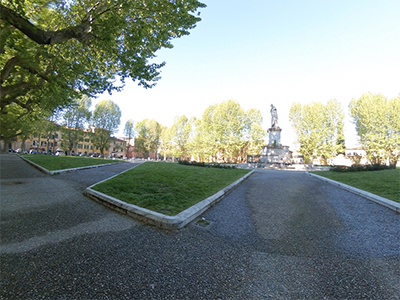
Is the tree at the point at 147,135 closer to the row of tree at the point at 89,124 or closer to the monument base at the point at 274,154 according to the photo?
the row of tree at the point at 89,124

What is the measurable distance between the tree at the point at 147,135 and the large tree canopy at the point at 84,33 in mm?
51669

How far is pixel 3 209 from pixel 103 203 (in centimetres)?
239

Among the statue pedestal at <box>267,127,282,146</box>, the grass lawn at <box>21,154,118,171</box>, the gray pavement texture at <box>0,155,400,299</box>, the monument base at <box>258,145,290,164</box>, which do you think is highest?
the statue pedestal at <box>267,127,282,146</box>

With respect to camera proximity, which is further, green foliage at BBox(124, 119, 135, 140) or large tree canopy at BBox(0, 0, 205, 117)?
green foliage at BBox(124, 119, 135, 140)

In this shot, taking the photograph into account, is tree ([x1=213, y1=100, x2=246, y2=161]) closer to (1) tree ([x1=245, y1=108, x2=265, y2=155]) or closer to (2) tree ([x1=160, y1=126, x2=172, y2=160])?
(1) tree ([x1=245, y1=108, x2=265, y2=155])

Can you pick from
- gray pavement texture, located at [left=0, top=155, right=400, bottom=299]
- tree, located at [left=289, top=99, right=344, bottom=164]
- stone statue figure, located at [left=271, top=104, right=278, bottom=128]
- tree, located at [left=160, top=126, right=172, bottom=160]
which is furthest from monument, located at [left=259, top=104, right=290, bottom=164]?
tree, located at [left=160, top=126, right=172, bottom=160]

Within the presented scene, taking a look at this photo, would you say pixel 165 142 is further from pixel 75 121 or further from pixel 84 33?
pixel 84 33

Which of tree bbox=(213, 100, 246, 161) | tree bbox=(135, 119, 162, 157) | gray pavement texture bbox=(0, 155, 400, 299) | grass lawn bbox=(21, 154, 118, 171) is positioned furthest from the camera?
tree bbox=(135, 119, 162, 157)

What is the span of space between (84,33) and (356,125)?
45.5m

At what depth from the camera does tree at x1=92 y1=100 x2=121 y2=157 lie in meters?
42.0

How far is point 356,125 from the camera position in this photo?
113ft

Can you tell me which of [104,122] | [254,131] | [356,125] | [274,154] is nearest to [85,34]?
[274,154]

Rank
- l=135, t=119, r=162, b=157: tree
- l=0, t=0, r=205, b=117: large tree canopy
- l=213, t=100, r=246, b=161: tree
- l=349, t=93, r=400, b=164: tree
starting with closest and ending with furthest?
1. l=0, t=0, r=205, b=117: large tree canopy
2. l=349, t=93, r=400, b=164: tree
3. l=213, t=100, r=246, b=161: tree
4. l=135, t=119, r=162, b=157: tree

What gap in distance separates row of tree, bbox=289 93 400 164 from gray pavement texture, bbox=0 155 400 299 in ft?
114
